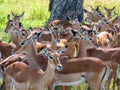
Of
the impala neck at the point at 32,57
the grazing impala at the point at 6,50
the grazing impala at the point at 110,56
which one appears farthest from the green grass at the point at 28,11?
the impala neck at the point at 32,57

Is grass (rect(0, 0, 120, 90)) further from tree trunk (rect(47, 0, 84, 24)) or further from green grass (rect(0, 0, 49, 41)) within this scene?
tree trunk (rect(47, 0, 84, 24))

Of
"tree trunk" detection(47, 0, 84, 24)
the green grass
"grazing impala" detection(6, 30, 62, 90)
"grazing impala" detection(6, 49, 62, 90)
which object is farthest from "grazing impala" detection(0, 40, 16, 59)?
the green grass

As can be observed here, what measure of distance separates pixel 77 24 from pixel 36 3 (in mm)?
8680

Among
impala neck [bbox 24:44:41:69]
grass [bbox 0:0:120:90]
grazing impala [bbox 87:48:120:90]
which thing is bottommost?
grass [bbox 0:0:120:90]

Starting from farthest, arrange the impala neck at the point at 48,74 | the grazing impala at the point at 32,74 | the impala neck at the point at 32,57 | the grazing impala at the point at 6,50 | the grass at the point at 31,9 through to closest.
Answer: the grass at the point at 31,9 → the grazing impala at the point at 6,50 → the impala neck at the point at 32,57 → the impala neck at the point at 48,74 → the grazing impala at the point at 32,74

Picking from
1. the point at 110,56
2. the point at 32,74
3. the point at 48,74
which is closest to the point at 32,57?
the point at 32,74

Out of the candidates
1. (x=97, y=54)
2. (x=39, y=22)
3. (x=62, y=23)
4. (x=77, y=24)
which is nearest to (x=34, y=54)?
(x=97, y=54)

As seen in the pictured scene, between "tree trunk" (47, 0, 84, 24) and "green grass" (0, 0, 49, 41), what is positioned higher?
"tree trunk" (47, 0, 84, 24)

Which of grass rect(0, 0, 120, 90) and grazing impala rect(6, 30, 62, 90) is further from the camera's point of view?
grass rect(0, 0, 120, 90)

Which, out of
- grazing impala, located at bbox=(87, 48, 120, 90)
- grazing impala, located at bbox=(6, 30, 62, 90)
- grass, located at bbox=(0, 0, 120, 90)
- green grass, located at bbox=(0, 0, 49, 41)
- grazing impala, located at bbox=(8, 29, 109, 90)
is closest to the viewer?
grazing impala, located at bbox=(6, 30, 62, 90)

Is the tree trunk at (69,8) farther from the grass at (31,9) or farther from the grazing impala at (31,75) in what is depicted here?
the grazing impala at (31,75)

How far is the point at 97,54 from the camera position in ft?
25.0

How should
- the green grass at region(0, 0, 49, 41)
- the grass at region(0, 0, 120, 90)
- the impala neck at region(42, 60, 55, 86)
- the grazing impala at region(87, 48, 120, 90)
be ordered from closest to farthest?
1. the impala neck at region(42, 60, 55, 86)
2. the grazing impala at region(87, 48, 120, 90)
3. the green grass at region(0, 0, 49, 41)
4. the grass at region(0, 0, 120, 90)

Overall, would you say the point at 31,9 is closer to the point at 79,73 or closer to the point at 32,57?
the point at 32,57
